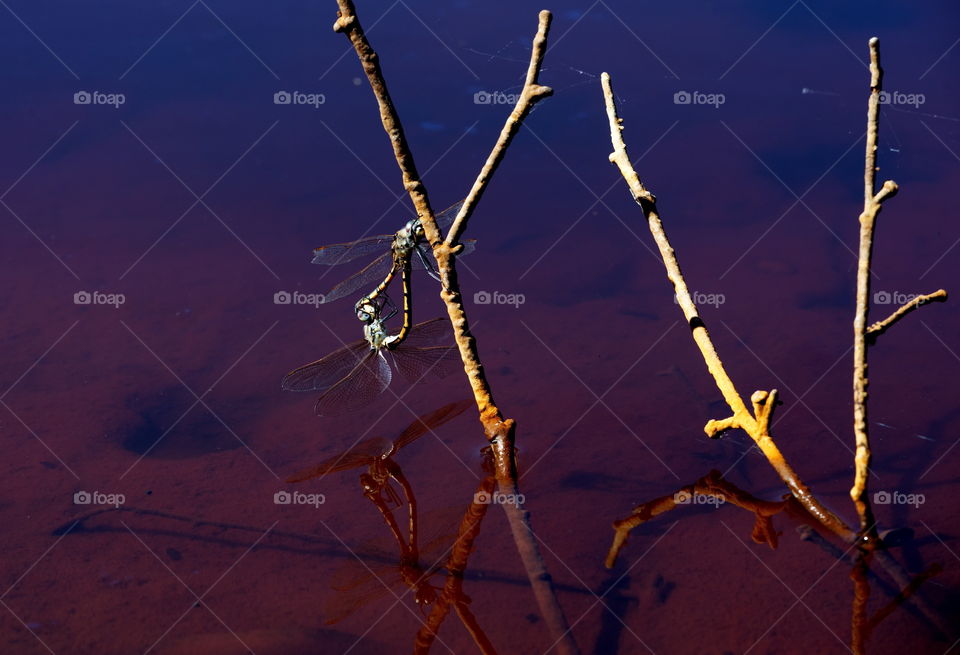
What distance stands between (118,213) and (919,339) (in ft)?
16.0

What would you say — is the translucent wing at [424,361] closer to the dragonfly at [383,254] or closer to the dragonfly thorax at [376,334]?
the dragonfly thorax at [376,334]

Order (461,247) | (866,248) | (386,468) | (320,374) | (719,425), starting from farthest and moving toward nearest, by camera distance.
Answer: (320,374), (386,468), (719,425), (461,247), (866,248)

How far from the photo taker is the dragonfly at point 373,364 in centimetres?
434

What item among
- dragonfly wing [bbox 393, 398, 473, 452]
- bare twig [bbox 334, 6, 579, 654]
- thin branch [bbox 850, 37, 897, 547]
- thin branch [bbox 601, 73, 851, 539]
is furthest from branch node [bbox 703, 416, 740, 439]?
dragonfly wing [bbox 393, 398, 473, 452]

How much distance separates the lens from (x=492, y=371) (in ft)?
15.5

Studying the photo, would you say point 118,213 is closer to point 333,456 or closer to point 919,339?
point 333,456

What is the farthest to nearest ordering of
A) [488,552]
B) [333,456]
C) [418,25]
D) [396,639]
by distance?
[418,25] → [333,456] → [488,552] → [396,639]

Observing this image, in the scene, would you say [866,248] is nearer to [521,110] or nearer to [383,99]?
[521,110]

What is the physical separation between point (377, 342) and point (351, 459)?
0.60 m

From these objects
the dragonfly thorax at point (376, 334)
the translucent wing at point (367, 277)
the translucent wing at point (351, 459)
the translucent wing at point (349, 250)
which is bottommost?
the translucent wing at point (351, 459)

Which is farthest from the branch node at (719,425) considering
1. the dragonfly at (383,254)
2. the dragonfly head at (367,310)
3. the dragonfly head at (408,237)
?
the dragonfly head at (367,310)

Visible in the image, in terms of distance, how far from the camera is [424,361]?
454cm

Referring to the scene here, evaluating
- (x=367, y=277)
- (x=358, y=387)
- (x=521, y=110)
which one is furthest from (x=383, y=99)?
(x=358, y=387)

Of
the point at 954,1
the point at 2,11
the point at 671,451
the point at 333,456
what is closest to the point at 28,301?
the point at 333,456
